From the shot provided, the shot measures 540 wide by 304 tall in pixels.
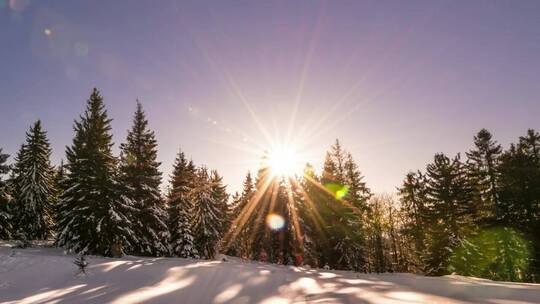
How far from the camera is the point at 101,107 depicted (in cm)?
2894

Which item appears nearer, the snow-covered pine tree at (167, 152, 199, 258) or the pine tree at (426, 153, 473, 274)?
the pine tree at (426, 153, 473, 274)

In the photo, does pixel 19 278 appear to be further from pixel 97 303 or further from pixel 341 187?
pixel 341 187

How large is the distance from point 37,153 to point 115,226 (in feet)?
62.6

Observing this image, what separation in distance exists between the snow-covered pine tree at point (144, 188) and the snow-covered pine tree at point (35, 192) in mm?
10841

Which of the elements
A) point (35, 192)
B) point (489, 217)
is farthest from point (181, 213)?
point (489, 217)

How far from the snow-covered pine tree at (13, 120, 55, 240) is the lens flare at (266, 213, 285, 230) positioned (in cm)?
2335

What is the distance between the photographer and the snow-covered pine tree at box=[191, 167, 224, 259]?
3912 cm

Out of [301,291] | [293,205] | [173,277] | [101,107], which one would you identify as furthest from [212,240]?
[301,291]

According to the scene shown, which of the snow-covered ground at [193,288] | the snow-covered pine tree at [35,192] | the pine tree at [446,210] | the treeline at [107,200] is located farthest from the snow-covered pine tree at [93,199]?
the pine tree at [446,210]

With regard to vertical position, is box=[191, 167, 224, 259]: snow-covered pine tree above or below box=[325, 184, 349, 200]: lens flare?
below

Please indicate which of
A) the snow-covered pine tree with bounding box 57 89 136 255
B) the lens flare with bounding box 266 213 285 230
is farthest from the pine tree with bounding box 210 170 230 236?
the snow-covered pine tree with bounding box 57 89 136 255

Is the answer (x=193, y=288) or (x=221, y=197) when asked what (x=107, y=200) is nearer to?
(x=193, y=288)

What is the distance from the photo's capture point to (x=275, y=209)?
36.2 m

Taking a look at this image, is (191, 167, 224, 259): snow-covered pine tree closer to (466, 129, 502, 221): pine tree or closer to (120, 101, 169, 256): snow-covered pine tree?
(120, 101, 169, 256): snow-covered pine tree
